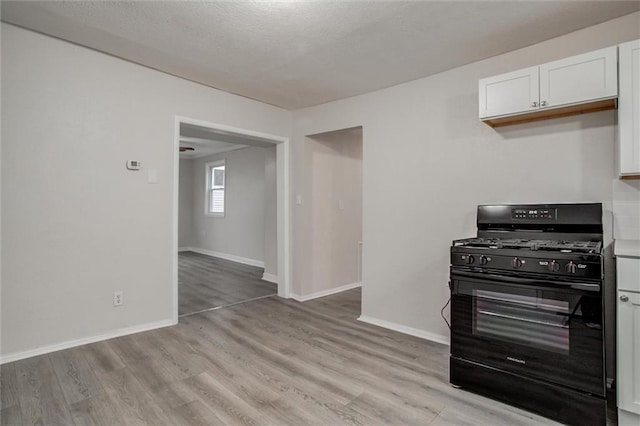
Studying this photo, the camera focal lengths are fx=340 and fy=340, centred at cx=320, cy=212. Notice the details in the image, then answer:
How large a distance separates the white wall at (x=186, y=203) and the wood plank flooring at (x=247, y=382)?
6201 mm

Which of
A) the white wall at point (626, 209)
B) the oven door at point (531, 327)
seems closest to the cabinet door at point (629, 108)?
the white wall at point (626, 209)

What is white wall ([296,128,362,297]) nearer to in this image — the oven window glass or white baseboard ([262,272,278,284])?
white baseboard ([262,272,278,284])

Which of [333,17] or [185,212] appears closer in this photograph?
[333,17]

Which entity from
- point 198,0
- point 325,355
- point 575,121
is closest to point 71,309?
point 325,355

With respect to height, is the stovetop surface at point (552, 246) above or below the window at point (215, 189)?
below

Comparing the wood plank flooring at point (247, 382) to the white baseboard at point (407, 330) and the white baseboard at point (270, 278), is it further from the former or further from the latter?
the white baseboard at point (270, 278)

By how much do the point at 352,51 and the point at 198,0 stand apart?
1.21m

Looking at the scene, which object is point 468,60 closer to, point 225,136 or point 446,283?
point 446,283

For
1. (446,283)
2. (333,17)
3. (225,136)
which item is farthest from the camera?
(225,136)

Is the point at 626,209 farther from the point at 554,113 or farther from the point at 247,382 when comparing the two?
the point at 247,382

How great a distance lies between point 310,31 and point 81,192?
89.3 inches

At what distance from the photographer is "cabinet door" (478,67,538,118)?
91.1 inches

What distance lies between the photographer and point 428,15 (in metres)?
2.25

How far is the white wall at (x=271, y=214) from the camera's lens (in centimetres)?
528
